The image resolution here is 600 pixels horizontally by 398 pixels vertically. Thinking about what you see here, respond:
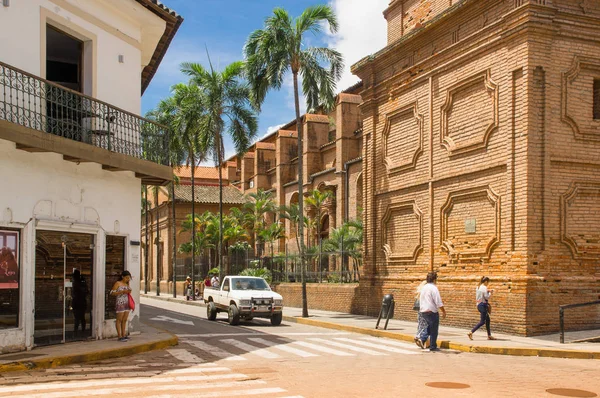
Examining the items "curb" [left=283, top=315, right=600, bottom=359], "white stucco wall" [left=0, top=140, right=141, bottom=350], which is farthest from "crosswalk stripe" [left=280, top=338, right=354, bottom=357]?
"white stucco wall" [left=0, top=140, right=141, bottom=350]

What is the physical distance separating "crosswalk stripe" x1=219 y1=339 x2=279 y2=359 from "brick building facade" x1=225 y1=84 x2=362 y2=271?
14.7 meters

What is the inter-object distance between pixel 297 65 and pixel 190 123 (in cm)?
1174

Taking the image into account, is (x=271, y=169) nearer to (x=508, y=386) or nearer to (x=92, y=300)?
(x=92, y=300)

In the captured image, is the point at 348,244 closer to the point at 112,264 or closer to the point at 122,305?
the point at 112,264

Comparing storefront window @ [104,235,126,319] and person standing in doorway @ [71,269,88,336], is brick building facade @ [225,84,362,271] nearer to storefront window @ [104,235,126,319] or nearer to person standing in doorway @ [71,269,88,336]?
storefront window @ [104,235,126,319]

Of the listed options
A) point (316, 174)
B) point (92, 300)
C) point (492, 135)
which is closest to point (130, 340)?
point (92, 300)

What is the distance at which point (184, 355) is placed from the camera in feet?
46.0

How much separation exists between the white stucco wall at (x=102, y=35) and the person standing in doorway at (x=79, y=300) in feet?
13.9

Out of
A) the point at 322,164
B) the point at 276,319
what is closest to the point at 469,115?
the point at 276,319

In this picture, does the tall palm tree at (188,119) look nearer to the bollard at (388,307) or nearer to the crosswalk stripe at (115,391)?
the bollard at (388,307)

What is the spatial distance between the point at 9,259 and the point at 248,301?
1072cm

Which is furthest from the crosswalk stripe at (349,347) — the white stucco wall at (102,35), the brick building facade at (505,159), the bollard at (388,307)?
the white stucco wall at (102,35)

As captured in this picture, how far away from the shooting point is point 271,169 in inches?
2368

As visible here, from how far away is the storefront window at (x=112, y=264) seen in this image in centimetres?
1609
